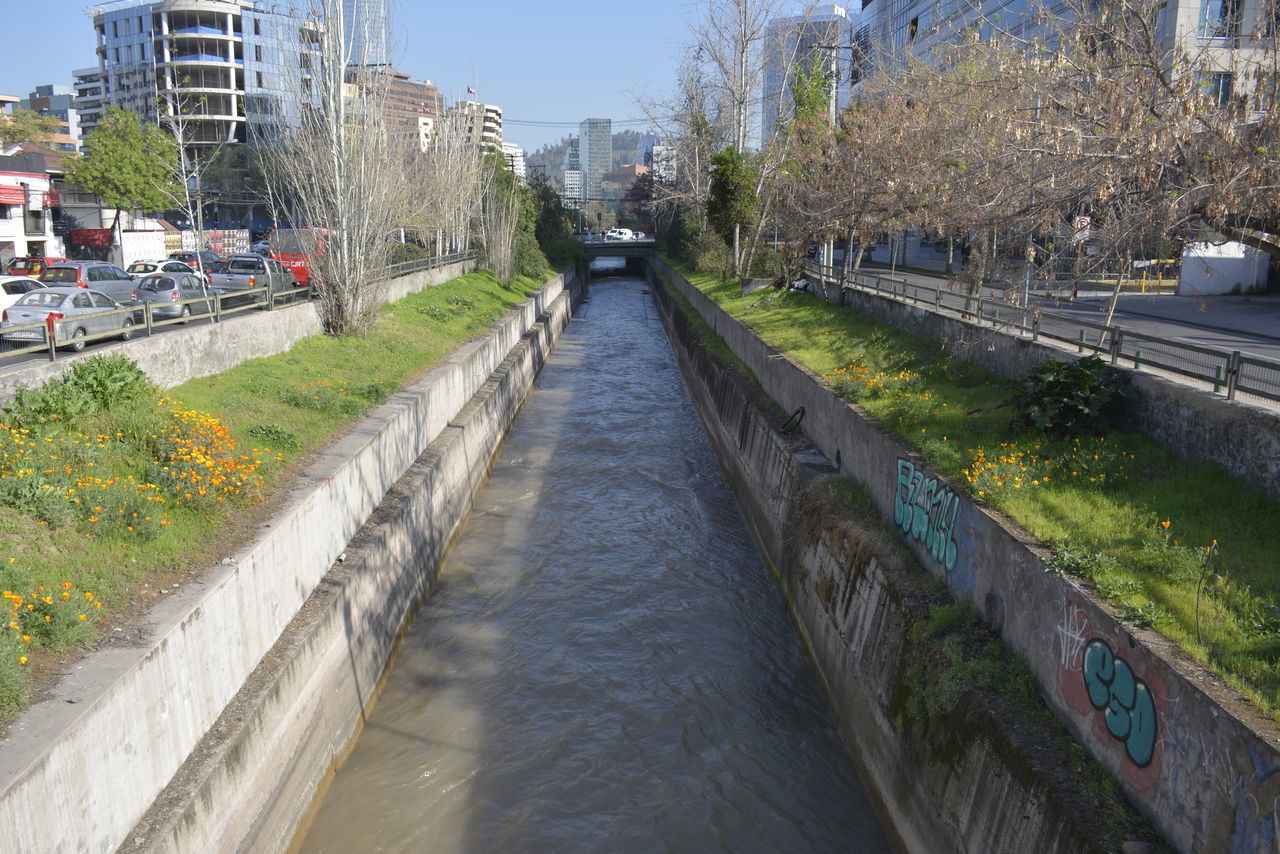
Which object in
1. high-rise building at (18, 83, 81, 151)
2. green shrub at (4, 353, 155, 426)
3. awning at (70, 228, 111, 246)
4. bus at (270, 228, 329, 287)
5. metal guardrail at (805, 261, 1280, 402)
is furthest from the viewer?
high-rise building at (18, 83, 81, 151)

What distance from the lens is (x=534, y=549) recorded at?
54.5 feet

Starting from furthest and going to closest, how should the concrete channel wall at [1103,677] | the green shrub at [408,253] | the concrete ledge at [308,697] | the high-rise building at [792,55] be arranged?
the green shrub at [408,253] → the high-rise building at [792,55] → the concrete ledge at [308,697] → the concrete channel wall at [1103,677]

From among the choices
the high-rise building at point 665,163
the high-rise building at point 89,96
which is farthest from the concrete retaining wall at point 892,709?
the high-rise building at point 89,96

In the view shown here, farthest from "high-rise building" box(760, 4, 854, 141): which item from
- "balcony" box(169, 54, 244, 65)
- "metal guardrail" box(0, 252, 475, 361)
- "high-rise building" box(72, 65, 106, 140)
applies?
"high-rise building" box(72, 65, 106, 140)

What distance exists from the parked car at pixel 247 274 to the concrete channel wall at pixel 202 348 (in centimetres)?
591

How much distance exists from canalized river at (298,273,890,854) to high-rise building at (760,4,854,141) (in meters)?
25.8

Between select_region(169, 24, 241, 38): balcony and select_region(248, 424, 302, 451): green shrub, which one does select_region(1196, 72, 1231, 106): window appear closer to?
select_region(248, 424, 302, 451): green shrub

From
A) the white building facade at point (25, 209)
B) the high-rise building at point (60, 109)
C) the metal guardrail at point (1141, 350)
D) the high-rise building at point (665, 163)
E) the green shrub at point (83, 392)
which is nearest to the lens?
the metal guardrail at point (1141, 350)

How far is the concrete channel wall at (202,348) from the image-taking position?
1182 cm

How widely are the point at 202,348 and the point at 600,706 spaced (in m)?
9.52

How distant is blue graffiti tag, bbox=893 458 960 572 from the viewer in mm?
10078

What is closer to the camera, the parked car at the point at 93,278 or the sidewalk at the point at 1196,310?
the sidewalk at the point at 1196,310

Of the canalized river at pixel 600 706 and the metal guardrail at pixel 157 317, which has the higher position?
the metal guardrail at pixel 157 317

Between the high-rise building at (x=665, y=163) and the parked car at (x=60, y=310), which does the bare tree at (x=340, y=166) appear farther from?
the high-rise building at (x=665, y=163)
